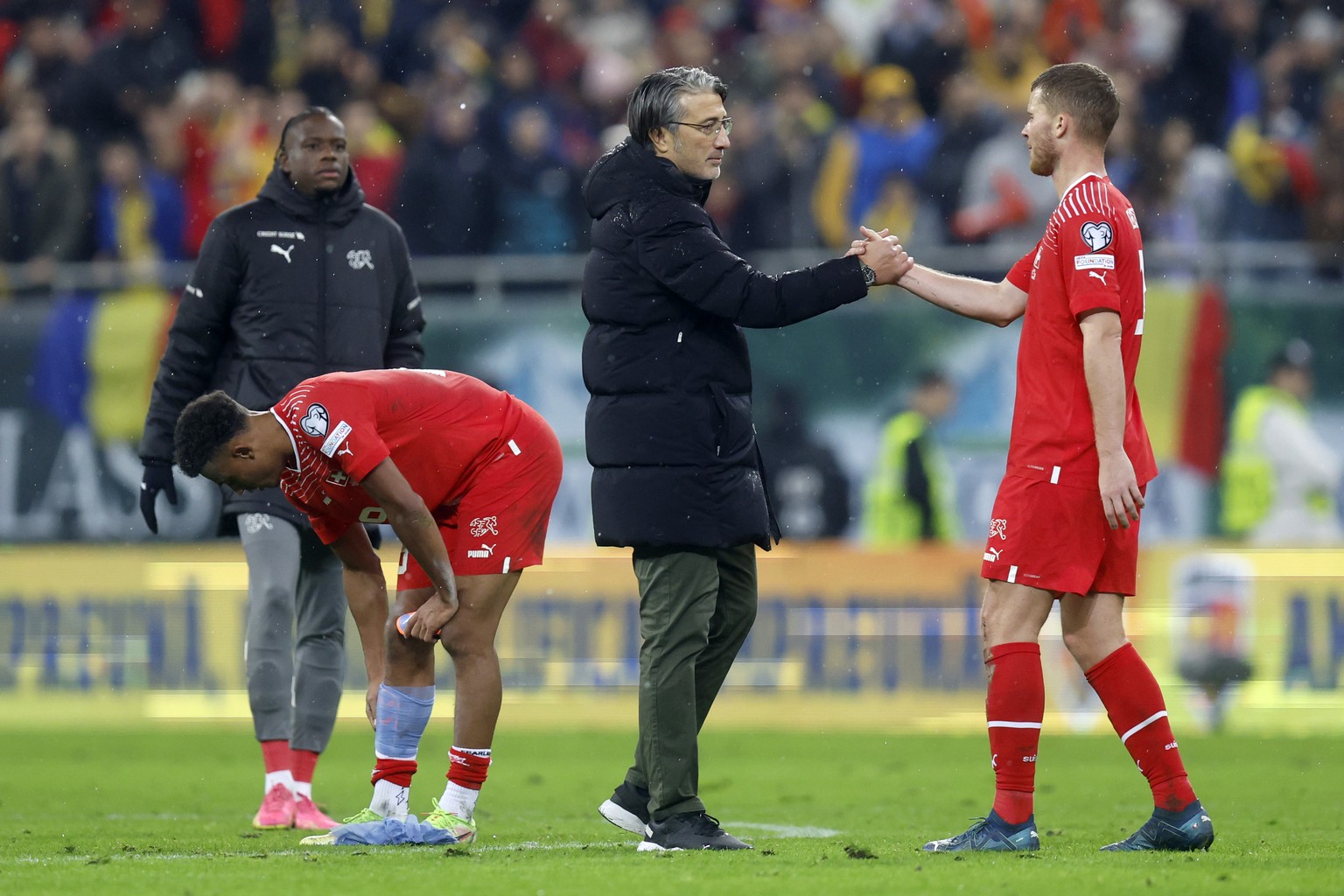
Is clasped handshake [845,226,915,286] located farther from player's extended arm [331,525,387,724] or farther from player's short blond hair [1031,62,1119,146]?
player's extended arm [331,525,387,724]

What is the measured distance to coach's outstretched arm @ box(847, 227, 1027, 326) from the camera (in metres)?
6.14

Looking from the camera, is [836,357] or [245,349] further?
[836,357]

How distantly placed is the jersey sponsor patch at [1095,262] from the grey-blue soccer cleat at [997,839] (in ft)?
5.31

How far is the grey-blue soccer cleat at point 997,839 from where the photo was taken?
564 cm

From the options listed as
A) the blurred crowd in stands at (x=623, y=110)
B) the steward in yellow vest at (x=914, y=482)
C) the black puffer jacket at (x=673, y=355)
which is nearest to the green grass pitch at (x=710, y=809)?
the black puffer jacket at (x=673, y=355)

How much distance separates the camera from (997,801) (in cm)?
570

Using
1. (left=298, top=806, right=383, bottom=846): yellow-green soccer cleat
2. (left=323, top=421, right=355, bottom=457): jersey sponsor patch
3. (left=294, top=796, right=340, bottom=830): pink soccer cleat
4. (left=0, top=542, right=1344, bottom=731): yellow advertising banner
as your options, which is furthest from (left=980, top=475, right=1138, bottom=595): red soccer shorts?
(left=0, top=542, right=1344, bottom=731): yellow advertising banner

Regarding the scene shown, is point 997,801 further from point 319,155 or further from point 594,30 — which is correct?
point 594,30

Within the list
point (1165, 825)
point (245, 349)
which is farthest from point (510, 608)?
point (1165, 825)

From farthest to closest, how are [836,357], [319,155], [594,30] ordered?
[594,30], [836,357], [319,155]

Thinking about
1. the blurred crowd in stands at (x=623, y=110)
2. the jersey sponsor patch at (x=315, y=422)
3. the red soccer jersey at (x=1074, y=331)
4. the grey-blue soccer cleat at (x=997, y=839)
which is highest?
the blurred crowd in stands at (x=623, y=110)

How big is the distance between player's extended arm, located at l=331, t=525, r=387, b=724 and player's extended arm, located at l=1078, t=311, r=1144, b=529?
2431 mm

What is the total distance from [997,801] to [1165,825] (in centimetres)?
49

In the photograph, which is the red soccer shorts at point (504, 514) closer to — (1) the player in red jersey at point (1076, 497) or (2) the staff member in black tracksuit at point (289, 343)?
(2) the staff member in black tracksuit at point (289, 343)
